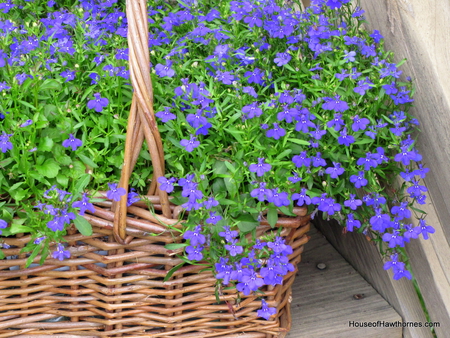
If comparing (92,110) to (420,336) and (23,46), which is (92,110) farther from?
(420,336)

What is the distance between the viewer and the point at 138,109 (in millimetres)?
992

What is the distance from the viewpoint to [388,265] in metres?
1.14

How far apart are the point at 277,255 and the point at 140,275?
32cm

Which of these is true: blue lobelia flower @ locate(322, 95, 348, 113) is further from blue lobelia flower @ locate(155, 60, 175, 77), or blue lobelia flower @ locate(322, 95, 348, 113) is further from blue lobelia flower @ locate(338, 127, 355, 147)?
blue lobelia flower @ locate(155, 60, 175, 77)

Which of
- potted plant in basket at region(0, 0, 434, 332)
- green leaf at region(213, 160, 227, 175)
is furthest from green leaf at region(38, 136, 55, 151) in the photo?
green leaf at region(213, 160, 227, 175)

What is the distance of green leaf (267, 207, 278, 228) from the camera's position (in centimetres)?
106

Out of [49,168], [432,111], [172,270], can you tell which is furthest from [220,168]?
[432,111]

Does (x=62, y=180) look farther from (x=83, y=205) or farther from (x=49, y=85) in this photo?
(x=49, y=85)

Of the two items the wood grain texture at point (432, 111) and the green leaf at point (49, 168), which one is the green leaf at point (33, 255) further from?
the wood grain texture at point (432, 111)

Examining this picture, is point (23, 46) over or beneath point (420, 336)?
over

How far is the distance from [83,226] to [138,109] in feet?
0.87

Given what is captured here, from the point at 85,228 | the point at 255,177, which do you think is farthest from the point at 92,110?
the point at 255,177

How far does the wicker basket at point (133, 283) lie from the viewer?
1019mm

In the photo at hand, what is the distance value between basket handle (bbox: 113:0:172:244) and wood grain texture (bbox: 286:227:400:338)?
0.64 m
